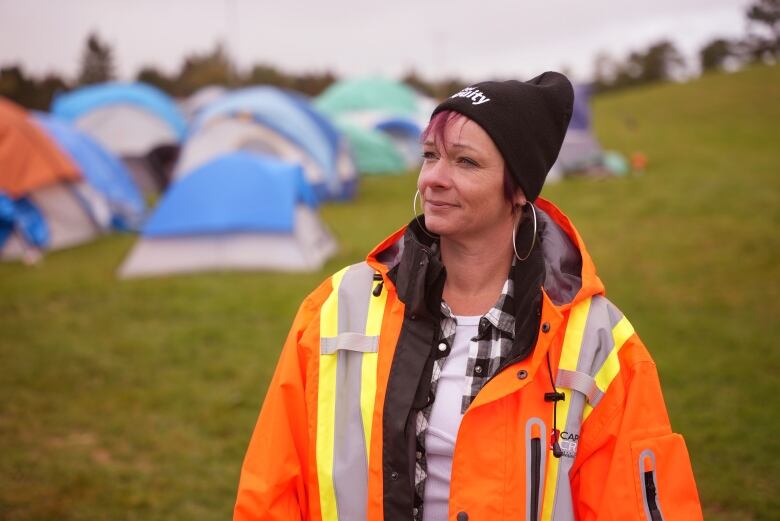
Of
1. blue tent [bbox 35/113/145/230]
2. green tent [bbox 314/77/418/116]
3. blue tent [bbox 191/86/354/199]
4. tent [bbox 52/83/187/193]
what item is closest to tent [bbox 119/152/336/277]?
blue tent [bbox 35/113/145/230]

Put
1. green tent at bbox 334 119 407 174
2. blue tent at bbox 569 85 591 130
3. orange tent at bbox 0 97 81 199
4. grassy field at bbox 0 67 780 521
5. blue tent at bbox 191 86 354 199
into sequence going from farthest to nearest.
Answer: green tent at bbox 334 119 407 174, blue tent at bbox 569 85 591 130, blue tent at bbox 191 86 354 199, orange tent at bbox 0 97 81 199, grassy field at bbox 0 67 780 521

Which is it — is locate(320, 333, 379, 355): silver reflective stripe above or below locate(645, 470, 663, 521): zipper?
above

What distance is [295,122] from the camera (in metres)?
14.3

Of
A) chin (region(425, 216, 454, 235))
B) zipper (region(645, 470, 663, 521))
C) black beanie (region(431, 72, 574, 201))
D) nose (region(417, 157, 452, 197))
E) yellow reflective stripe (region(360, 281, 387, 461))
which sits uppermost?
black beanie (region(431, 72, 574, 201))

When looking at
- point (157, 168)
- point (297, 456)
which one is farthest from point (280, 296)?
point (157, 168)

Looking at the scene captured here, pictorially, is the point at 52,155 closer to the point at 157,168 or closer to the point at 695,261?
the point at 157,168

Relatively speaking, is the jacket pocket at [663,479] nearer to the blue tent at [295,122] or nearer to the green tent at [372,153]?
the blue tent at [295,122]

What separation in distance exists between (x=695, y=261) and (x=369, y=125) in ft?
46.5

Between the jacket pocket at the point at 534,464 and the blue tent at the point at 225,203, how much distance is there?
7350 mm

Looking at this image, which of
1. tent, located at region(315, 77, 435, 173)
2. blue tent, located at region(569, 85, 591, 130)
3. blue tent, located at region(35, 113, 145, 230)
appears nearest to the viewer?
blue tent, located at region(35, 113, 145, 230)

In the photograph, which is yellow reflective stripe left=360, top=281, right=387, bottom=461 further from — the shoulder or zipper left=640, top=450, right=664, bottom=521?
zipper left=640, top=450, right=664, bottom=521

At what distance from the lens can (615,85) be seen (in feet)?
185

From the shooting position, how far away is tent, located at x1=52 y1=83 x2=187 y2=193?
18297 millimetres

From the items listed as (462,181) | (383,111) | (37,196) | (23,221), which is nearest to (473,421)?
(462,181)
